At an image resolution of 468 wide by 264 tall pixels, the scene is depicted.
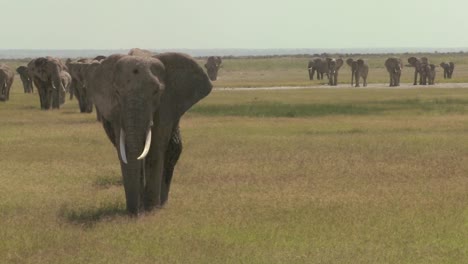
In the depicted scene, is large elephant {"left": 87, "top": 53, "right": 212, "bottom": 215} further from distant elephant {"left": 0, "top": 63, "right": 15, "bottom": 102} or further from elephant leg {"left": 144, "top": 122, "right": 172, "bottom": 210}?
distant elephant {"left": 0, "top": 63, "right": 15, "bottom": 102}

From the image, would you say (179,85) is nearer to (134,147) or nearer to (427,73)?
(134,147)

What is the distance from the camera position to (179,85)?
12500 millimetres

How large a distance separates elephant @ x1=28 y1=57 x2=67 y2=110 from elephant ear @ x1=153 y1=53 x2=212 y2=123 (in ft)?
73.6

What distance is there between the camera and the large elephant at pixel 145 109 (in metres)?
11.4

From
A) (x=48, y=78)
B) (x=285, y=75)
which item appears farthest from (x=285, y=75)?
(x=48, y=78)

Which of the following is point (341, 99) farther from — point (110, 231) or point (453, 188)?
point (110, 231)

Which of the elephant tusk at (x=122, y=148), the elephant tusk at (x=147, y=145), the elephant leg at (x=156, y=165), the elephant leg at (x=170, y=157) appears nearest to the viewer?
the elephant tusk at (x=147, y=145)

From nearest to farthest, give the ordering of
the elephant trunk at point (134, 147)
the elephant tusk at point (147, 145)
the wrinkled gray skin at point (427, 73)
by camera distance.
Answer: the elephant tusk at point (147, 145)
the elephant trunk at point (134, 147)
the wrinkled gray skin at point (427, 73)

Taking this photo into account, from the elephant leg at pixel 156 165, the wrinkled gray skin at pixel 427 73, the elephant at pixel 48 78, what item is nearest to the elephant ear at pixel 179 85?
the elephant leg at pixel 156 165

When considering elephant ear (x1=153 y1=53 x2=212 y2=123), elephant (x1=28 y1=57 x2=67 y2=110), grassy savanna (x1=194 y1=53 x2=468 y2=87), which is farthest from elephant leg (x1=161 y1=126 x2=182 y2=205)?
grassy savanna (x1=194 y1=53 x2=468 y2=87)

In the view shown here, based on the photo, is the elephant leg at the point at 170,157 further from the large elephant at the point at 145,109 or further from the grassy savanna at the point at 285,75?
the grassy savanna at the point at 285,75

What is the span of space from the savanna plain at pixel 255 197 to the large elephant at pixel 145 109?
516 mm

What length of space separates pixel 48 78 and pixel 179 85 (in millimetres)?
23222

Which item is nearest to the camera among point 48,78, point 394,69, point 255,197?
point 255,197
